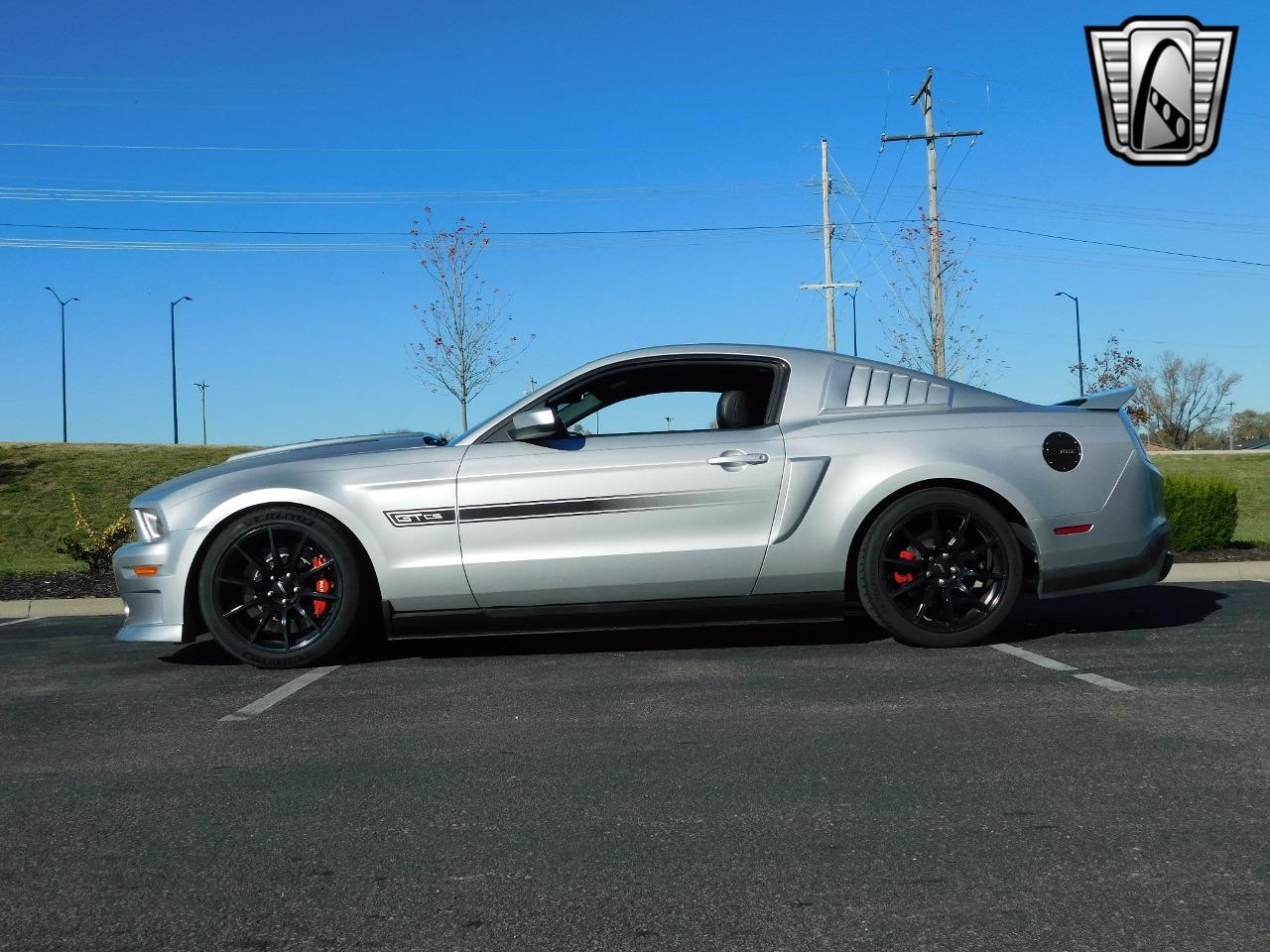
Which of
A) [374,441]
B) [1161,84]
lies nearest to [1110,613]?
[374,441]

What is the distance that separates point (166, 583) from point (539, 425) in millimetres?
2034

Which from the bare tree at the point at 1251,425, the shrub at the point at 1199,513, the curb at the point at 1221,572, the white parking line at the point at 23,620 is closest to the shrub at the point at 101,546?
the white parking line at the point at 23,620

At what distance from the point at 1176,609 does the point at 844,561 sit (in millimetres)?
2821

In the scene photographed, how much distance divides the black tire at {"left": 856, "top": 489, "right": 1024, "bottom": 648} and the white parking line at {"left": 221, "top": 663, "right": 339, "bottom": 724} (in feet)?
8.93

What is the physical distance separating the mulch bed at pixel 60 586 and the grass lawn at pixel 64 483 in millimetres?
4210

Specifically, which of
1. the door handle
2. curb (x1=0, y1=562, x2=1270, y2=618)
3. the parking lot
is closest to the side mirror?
the door handle

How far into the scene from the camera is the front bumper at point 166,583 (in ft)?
20.5

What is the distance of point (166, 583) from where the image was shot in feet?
20.5

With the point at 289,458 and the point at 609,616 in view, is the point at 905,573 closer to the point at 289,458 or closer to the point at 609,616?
the point at 609,616

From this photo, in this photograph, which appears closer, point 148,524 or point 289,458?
point 148,524

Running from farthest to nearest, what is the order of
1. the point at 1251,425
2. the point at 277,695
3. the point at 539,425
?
1. the point at 1251,425
2. the point at 539,425
3. the point at 277,695

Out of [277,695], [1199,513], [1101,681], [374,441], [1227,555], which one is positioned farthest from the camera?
[1199,513]

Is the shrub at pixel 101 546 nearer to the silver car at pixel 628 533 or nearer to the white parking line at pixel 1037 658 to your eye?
the silver car at pixel 628 533

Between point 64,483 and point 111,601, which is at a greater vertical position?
point 64,483
